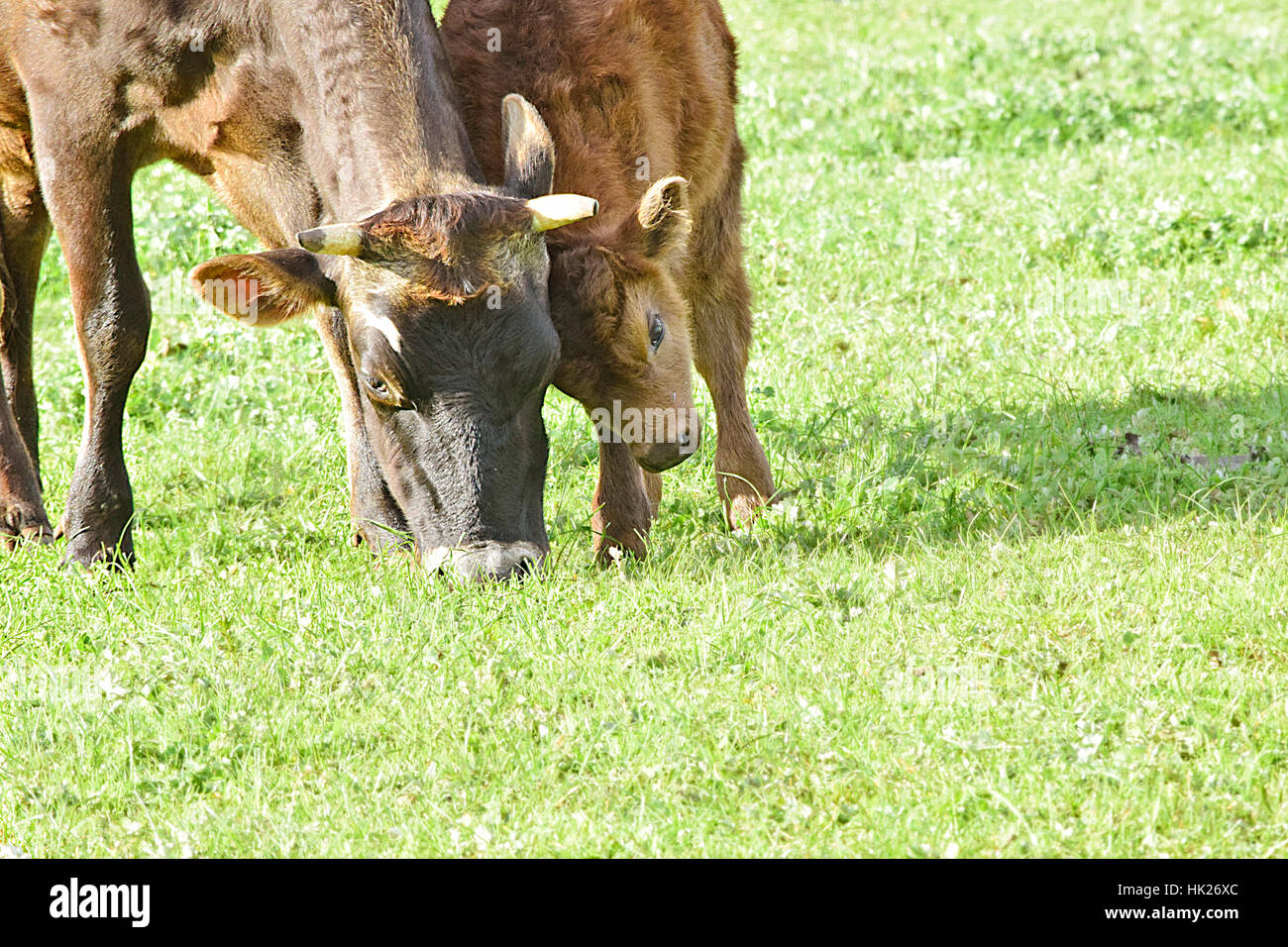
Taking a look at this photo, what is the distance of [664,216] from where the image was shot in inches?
206

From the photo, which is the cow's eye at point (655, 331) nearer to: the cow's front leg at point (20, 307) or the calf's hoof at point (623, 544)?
the calf's hoof at point (623, 544)

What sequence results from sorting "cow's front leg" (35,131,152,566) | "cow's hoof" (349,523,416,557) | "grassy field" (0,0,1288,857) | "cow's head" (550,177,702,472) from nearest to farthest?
"grassy field" (0,0,1288,857)
"cow's head" (550,177,702,472)
"cow's hoof" (349,523,416,557)
"cow's front leg" (35,131,152,566)

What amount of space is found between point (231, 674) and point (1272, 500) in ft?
11.8

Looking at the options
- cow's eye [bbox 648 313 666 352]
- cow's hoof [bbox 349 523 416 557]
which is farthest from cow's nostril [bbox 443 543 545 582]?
cow's eye [bbox 648 313 666 352]

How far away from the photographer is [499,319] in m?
4.82

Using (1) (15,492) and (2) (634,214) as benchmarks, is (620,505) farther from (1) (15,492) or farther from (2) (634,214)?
(1) (15,492)

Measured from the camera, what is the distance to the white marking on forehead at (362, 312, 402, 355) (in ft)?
15.9

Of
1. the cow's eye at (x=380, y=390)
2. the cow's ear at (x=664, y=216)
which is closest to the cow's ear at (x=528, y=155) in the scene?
the cow's ear at (x=664, y=216)

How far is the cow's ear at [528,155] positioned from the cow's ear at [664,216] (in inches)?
13.3

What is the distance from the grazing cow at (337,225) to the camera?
485 centimetres

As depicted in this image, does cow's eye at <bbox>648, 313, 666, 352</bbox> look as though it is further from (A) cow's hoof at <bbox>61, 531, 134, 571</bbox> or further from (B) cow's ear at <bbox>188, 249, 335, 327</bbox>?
(A) cow's hoof at <bbox>61, 531, 134, 571</bbox>

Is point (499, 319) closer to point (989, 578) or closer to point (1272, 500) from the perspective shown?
point (989, 578)

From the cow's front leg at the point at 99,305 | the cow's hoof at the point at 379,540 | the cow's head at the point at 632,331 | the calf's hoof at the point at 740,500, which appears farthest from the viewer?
the calf's hoof at the point at 740,500

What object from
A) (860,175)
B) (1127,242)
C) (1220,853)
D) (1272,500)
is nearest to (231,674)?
(1220,853)
